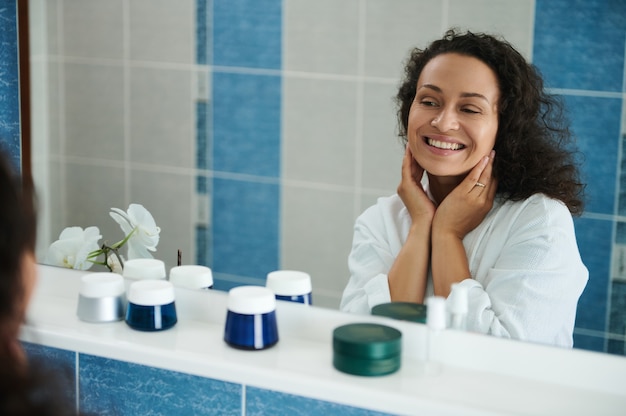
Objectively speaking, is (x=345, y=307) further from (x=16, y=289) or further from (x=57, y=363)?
(x=16, y=289)

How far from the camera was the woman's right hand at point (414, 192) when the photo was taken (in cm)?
135

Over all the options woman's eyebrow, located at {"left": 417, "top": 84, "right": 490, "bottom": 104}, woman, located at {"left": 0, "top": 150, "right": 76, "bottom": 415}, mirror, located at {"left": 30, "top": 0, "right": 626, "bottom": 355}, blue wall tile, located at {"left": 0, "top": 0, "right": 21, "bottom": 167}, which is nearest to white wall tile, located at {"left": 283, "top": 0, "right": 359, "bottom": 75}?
mirror, located at {"left": 30, "top": 0, "right": 626, "bottom": 355}

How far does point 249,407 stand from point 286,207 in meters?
0.32

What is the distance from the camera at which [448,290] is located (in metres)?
1.31

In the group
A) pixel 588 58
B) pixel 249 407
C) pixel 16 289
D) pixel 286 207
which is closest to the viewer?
pixel 16 289

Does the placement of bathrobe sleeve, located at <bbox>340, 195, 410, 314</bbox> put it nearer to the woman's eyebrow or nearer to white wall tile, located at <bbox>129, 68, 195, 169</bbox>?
the woman's eyebrow

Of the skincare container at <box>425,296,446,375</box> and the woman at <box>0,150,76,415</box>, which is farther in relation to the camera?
the skincare container at <box>425,296,446,375</box>

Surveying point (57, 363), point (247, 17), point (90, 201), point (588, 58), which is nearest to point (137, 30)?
point (247, 17)

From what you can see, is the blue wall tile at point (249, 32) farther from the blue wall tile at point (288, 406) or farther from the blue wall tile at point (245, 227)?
the blue wall tile at point (288, 406)

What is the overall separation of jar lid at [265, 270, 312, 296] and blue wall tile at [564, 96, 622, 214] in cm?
44

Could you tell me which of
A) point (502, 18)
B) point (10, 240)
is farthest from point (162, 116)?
point (10, 240)

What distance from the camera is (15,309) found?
715 millimetres

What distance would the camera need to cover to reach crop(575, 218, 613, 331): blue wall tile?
124cm

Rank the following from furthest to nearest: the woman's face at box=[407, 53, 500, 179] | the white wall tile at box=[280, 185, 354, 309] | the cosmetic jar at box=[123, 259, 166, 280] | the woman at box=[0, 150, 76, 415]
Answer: the cosmetic jar at box=[123, 259, 166, 280] < the white wall tile at box=[280, 185, 354, 309] < the woman's face at box=[407, 53, 500, 179] < the woman at box=[0, 150, 76, 415]
